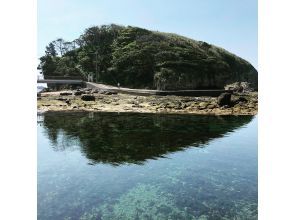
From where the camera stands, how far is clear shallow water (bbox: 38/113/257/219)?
1177cm

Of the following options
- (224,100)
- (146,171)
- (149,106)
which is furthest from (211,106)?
(146,171)

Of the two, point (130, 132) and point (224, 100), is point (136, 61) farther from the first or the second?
point (130, 132)

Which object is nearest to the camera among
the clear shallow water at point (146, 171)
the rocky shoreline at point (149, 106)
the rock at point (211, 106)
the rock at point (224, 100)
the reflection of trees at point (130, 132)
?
the clear shallow water at point (146, 171)

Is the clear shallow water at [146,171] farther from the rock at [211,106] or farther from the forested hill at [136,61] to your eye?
the forested hill at [136,61]

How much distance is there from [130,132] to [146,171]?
10534mm

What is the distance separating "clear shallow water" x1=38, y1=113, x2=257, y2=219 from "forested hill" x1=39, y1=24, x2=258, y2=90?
4357 cm

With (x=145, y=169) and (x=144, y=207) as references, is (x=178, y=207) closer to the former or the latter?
(x=144, y=207)

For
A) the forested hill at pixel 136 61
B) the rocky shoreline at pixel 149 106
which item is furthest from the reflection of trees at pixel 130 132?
the forested hill at pixel 136 61

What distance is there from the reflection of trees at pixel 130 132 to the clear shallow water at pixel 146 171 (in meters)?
0.07

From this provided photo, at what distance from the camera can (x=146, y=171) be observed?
16.2 metres

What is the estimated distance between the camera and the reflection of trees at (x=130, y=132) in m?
20.3

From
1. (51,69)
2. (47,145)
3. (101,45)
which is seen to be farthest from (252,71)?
(47,145)

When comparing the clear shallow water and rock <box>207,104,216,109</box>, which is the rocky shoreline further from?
the clear shallow water

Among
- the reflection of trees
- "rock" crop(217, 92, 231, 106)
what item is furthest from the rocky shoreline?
the reflection of trees
